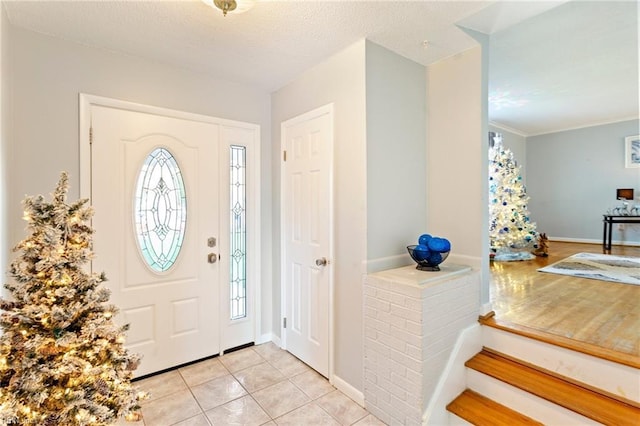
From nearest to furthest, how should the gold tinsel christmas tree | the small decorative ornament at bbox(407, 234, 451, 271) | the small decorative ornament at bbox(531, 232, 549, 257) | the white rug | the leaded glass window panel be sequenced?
the gold tinsel christmas tree < the small decorative ornament at bbox(407, 234, 451, 271) < the leaded glass window panel < the white rug < the small decorative ornament at bbox(531, 232, 549, 257)

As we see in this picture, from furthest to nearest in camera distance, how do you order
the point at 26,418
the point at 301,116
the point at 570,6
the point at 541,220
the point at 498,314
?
the point at 541,220, the point at 301,116, the point at 498,314, the point at 570,6, the point at 26,418

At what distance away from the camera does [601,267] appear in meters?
4.37

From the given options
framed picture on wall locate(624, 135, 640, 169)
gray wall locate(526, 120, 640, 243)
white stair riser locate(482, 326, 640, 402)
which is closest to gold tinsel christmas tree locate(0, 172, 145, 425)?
white stair riser locate(482, 326, 640, 402)

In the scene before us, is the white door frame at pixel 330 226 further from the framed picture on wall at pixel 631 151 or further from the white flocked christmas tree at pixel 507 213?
the framed picture on wall at pixel 631 151

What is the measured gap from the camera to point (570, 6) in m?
2.35

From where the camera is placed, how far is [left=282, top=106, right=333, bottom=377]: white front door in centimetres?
253

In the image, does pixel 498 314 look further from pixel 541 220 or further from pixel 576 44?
pixel 541 220

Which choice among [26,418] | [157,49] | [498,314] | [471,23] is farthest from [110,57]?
[498,314]

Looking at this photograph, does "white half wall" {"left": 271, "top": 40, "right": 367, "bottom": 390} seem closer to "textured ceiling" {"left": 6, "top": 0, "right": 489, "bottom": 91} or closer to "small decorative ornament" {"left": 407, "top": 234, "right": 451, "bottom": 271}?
"textured ceiling" {"left": 6, "top": 0, "right": 489, "bottom": 91}

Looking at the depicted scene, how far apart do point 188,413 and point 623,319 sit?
3.41 m

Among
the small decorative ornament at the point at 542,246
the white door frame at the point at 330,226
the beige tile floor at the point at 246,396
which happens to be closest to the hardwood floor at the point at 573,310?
the white door frame at the point at 330,226

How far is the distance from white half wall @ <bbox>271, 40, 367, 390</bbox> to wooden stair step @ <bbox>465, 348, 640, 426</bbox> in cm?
87

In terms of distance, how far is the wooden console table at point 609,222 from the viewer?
6.00 metres

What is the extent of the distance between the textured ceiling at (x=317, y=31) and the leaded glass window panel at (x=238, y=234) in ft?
2.70
